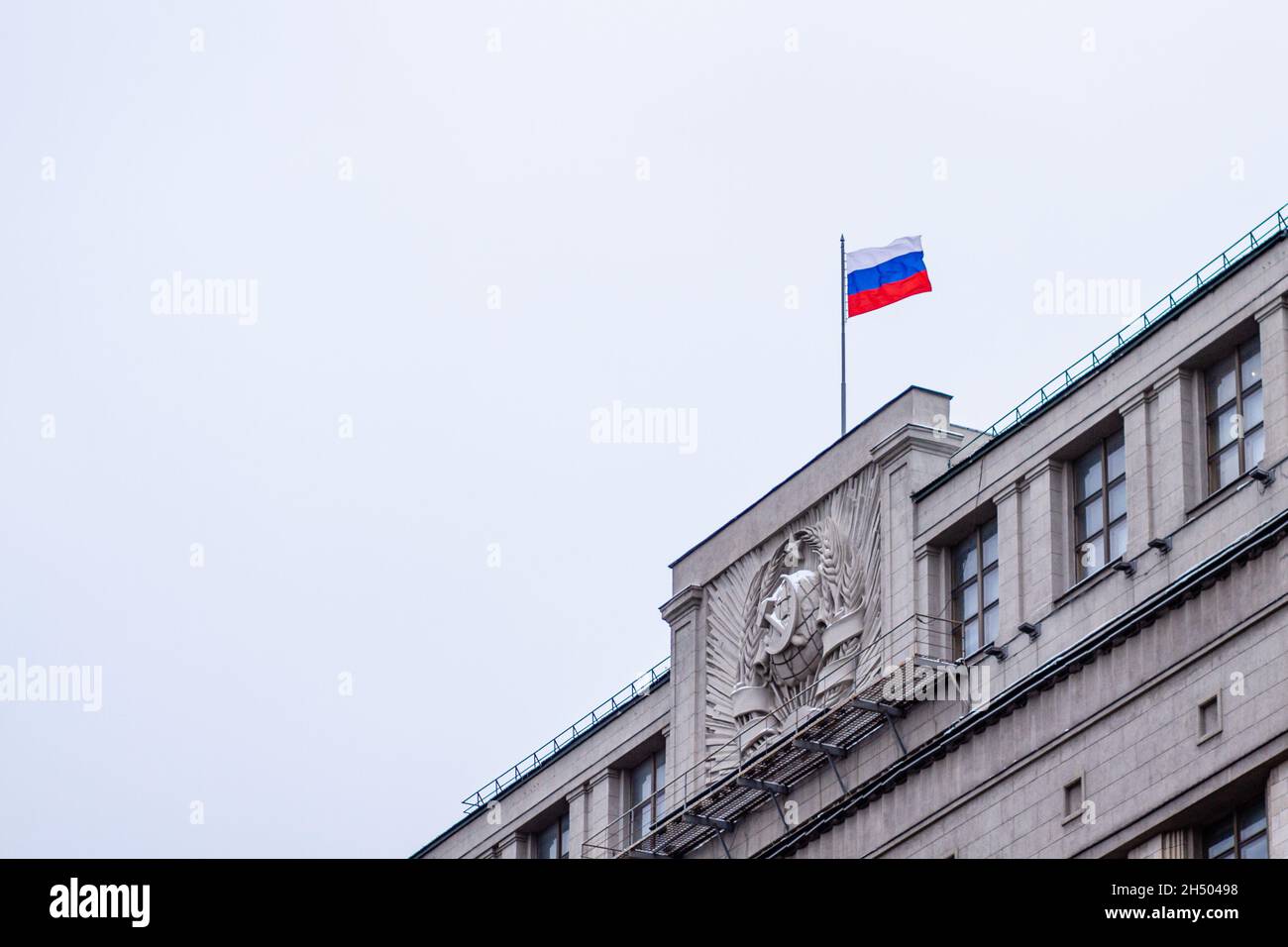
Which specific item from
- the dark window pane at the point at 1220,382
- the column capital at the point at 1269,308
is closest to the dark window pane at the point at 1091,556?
the dark window pane at the point at 1220,382

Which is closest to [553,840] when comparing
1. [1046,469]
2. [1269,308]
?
[1046,469]

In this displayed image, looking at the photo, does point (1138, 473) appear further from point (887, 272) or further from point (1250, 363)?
point (887, 272)

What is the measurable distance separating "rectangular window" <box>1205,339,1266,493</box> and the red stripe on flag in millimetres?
9620

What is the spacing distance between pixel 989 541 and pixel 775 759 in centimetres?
582

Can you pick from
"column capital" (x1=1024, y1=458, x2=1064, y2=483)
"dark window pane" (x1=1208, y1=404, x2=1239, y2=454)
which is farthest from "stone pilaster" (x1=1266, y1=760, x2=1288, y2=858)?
"column capital" (x1=1024, y1=458, x2=1064, y2=483)

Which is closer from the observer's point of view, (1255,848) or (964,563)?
(1255,848)

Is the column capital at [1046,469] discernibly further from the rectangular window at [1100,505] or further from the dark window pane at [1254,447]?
the dark window pane at [1254,447]

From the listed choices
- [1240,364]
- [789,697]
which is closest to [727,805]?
[789,697]

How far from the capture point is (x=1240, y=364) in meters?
48.4

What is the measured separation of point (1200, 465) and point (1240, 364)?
1.73m

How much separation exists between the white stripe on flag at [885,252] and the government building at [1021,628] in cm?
369

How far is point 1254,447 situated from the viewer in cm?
4762

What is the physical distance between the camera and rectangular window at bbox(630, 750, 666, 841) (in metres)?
62.6
